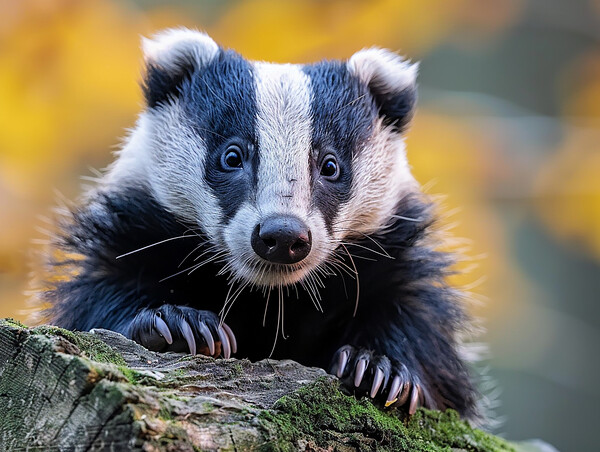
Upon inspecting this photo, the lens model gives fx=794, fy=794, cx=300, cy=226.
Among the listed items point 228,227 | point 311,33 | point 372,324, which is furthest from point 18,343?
point 311,33

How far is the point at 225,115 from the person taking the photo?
347cm

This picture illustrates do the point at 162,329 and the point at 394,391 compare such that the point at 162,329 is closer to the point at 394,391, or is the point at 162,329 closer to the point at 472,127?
the point at 394,391

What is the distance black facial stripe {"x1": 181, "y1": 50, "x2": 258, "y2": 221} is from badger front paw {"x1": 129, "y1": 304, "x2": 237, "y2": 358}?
0.50 meters

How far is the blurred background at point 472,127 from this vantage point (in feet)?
19.0

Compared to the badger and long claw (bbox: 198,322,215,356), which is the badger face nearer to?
the badger

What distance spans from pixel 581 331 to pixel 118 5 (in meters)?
5.87

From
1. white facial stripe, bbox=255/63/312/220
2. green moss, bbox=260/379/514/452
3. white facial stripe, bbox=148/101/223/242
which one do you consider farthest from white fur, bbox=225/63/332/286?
green moss, bbox=260/379/514/452

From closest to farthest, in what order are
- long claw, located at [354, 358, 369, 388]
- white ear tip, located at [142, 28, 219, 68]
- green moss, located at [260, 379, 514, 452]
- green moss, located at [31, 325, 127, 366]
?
1. green moss, located at [31, 325, 127, 366]
2. green moss, located at [260, 379, 514, 452]
3. long claw, located at [354, 358, 369, 388]
4. white ear tip, located at [142, 28, 219, 68]

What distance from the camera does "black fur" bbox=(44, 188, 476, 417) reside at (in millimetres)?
3375

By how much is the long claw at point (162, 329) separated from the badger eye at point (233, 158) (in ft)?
2.58

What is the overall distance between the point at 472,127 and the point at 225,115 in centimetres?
394

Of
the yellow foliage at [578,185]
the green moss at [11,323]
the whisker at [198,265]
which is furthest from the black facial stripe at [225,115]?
the yellow foliage at [578,185]

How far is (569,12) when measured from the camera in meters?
8.30

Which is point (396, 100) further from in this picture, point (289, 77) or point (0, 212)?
point (0, 212)
